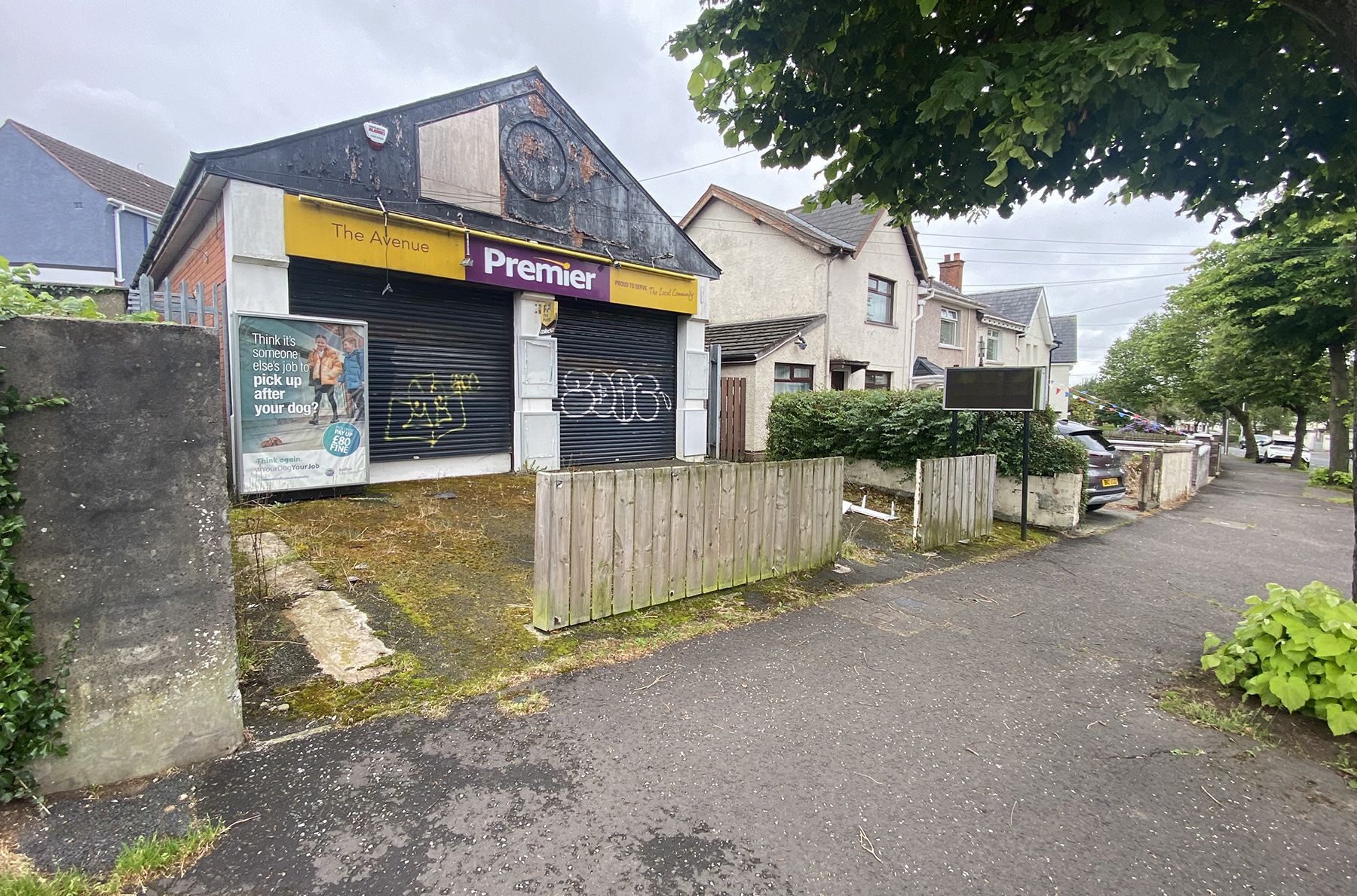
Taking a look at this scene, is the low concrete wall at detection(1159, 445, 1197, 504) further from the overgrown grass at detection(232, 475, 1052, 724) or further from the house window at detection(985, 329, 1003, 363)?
the house window at detection(985, 329, 1003, 363)

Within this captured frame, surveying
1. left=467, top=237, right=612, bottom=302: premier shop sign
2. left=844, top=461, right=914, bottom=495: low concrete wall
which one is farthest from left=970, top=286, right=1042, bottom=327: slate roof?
left=467, top=237, right=612, bottom=302: premier shop sign

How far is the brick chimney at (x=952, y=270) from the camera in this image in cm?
2900

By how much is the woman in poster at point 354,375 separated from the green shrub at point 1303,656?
30.0ft

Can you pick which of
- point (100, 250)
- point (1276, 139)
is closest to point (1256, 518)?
point (1276, 139)

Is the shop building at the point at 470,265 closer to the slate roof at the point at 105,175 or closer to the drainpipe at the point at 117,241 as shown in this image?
the drainpipe at the point at 117,241

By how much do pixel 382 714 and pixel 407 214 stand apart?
7741 millimetres

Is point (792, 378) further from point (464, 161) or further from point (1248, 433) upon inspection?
point (1248, 433)

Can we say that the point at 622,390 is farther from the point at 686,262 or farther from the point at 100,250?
the point at 100,250

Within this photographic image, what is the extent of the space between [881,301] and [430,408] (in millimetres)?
15668

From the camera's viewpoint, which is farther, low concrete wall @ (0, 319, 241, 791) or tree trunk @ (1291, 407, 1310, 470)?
tree trunk @ (1291, 407, 1310, 470)

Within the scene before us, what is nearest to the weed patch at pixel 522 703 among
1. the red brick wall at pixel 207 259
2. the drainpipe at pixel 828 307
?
the red brick wall at pixel 207 259

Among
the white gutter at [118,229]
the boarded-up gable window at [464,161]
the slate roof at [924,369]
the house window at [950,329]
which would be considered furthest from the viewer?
the house window at [950,329]

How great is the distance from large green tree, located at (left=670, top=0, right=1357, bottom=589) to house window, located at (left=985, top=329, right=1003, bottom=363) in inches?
962

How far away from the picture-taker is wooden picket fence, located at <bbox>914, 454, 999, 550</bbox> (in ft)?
25.1
